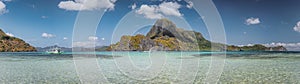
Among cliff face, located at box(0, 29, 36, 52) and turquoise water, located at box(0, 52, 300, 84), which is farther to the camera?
cliff face, located at box(0, 29, 36, 52)

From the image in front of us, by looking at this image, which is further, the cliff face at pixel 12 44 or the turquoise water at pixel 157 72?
the cliff face at pixel 12 44

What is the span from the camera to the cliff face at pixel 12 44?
602ft

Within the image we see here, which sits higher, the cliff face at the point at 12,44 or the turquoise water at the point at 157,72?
the cliff face at the point at 12,44

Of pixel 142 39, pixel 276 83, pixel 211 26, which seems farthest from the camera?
pixel 142 39

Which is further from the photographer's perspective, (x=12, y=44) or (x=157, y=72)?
(x=12, y=44)

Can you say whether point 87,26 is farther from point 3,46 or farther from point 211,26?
point 3,46

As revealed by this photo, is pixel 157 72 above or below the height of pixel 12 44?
below

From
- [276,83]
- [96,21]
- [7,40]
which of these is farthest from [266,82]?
[7,40]

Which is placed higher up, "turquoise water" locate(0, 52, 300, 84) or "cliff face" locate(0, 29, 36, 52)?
"cliff face" locate(0, 29, 36, 52)

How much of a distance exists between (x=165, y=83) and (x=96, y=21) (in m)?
4.79

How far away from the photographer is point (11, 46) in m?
186

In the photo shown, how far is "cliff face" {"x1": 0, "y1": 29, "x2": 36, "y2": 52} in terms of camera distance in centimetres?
18338

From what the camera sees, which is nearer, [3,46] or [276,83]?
[276,83]

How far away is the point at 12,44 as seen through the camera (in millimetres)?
188625
